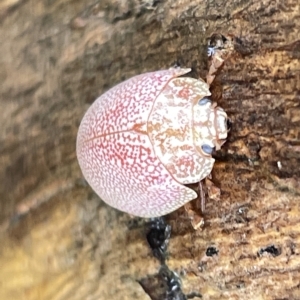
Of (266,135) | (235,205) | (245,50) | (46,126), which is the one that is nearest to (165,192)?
(235,205)

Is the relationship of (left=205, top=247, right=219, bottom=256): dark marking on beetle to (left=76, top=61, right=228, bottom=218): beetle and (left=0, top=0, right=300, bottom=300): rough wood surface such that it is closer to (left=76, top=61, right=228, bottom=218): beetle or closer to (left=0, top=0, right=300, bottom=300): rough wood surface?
(left=0, top=0, right=300, bottom=300): rough wood surface

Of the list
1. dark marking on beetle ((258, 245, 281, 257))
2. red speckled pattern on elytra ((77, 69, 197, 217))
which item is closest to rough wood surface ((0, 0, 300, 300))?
dark marking on beetle ((258, 245, 281, 257))

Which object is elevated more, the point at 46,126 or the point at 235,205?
the point at 46,126

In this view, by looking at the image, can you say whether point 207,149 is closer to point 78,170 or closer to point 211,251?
point 211,251

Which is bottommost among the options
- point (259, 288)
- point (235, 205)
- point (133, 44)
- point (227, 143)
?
point (259, 288)

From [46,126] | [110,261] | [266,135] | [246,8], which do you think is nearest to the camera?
[266,135]

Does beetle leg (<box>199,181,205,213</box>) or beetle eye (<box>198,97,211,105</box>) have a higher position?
beetle eye (<box>198,97,211,105</box>)

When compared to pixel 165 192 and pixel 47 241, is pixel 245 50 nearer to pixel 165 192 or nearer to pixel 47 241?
pixel 165 192
